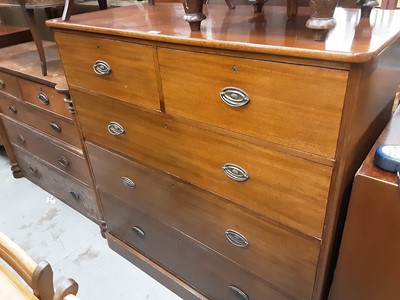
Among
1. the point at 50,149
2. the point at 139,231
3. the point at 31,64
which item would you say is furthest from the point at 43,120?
the point at 139,231

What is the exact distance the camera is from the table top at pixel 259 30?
2.14ft

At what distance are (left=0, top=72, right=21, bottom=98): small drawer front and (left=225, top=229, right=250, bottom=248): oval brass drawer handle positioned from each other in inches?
54.6

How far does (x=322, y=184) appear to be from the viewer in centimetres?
75

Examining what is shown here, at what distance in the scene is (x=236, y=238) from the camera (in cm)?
104

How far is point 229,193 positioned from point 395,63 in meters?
0.56

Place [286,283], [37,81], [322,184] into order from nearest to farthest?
[322,184] < [286,283] < [37,81]

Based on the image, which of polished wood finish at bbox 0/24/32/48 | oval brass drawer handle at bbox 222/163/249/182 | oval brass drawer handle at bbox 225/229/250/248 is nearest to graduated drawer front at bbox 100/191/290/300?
oval brass drawer handle at bbox 225/229/250/248

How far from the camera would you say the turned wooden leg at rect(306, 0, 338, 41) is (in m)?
0.68

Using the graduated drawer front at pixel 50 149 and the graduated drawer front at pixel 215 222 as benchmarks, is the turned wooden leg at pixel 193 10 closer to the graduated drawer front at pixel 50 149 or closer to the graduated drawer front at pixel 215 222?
the graduated drawer front at pixel 215 222

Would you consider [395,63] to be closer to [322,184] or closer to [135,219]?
[322,184]

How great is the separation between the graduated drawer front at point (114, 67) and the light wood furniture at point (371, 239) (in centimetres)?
60

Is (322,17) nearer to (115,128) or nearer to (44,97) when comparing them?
(115,128)

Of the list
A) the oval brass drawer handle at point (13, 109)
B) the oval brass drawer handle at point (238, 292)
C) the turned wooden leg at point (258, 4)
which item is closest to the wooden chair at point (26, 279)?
the oval brass drawer handle at point (238, 292)

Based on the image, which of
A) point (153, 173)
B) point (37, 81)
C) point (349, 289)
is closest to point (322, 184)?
point (349, 289)
